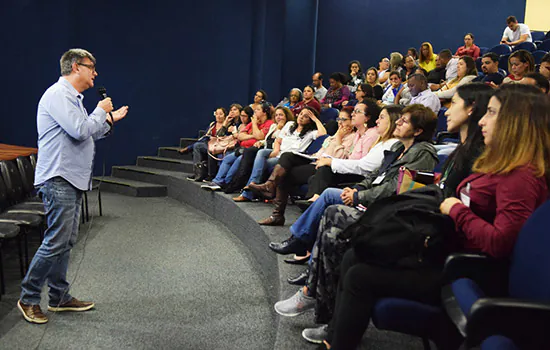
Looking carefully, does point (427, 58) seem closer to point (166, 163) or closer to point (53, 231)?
point (166, 163)

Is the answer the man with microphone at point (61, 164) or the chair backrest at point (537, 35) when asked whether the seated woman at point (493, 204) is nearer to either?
the man with microphone at point (61, 164)

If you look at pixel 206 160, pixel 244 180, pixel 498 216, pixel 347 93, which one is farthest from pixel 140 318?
pixel 347 93

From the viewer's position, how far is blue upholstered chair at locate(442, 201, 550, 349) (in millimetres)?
1168

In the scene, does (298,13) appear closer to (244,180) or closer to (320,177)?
(244,180)

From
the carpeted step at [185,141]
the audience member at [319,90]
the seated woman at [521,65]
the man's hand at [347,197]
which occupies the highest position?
the seated woman at [521,65]

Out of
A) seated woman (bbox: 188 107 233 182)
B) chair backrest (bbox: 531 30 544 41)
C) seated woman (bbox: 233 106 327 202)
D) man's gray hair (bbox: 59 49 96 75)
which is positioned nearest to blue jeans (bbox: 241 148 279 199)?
seated woman (bbox: 233 106 327 202)

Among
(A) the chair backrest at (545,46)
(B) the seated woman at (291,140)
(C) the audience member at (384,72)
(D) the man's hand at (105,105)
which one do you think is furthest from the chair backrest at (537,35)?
(D) the man's hand at (105,105)

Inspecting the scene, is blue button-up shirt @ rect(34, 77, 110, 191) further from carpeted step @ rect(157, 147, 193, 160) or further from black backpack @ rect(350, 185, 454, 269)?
carpeted step @ rect(157, 147, 193, 160)

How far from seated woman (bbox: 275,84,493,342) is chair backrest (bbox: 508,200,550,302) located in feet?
1.95

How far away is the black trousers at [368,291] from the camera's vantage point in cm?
162

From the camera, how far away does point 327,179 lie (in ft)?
11.1

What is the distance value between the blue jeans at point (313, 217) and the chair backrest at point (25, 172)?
258 centimetres

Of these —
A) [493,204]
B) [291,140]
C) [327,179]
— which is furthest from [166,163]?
[493,204]

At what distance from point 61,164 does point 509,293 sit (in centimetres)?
211
